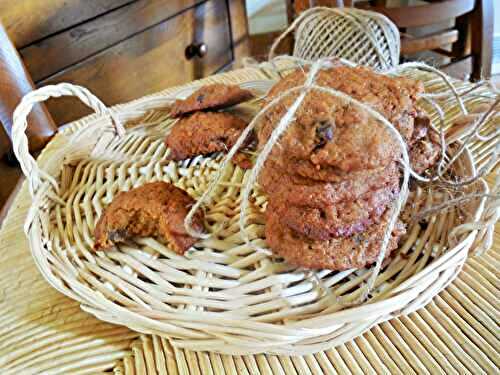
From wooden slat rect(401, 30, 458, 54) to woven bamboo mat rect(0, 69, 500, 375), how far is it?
1.20 metres

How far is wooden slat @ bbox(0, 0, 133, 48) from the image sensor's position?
40.1 inches

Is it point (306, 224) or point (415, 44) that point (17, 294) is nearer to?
point (306, 224)

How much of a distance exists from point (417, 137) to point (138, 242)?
366 mm

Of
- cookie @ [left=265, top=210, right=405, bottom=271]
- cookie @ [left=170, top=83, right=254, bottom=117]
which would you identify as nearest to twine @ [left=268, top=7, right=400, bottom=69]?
cookie @ [left=170, top=83, right=254, bottom=117]

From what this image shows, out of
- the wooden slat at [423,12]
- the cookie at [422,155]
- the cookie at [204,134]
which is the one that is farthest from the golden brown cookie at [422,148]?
the wooden slat at [423,12]

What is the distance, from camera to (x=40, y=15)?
3.53 feet

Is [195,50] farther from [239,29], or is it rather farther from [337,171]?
[337,171]

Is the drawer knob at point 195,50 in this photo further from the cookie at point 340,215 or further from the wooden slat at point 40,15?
the cookie at point 340,215

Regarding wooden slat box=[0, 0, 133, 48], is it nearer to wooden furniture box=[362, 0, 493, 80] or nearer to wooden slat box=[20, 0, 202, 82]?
wooden slat box=[20, 0, 202, 82]

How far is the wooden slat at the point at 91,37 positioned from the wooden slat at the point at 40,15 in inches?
0.8

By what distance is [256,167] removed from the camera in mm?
391

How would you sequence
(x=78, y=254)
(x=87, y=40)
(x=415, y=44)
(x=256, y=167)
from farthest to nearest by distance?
(x=415, y=44), (x=87, y=40), (x=78, y=254), (x=256, y=167)

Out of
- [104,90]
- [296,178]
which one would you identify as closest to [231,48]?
[104,90]

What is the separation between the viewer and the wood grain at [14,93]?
0.84 m
